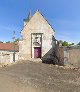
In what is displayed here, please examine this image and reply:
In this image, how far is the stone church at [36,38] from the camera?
39.6 m

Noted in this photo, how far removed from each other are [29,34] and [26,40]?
132cm

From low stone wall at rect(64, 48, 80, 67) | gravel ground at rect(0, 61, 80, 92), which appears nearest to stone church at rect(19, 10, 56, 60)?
low stone wall at rect(64, 48, 80, 67)

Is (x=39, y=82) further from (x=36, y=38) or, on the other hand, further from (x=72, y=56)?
(x=36, y=38)

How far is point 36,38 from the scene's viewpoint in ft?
131

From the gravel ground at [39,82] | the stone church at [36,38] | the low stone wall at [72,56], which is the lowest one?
the gravel ground at [39,82]

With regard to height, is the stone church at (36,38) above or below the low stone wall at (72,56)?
above

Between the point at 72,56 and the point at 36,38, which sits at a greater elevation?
the point at 36,38

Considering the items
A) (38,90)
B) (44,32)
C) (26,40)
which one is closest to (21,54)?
(26,40)

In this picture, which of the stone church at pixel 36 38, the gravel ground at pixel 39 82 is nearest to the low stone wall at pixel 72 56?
the gravel ground at pixel 39 82

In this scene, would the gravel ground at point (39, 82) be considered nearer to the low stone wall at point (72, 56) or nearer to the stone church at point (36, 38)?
the low stone wall at point (72, 56)

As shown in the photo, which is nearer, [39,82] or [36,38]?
[39,82]

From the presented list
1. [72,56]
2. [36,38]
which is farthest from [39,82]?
[36,38]

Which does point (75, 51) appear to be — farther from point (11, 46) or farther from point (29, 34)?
point (11, 46)

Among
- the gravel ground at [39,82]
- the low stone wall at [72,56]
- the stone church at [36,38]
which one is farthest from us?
→ the stone church at [36,38]
